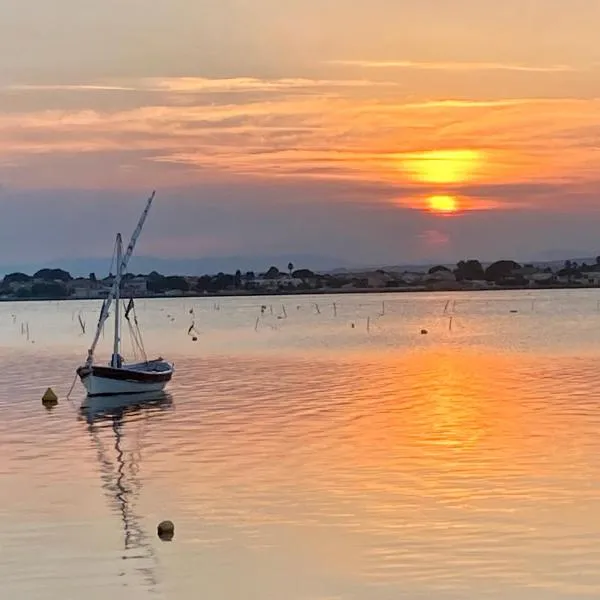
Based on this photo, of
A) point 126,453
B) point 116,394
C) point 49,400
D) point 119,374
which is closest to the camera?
point 126,453

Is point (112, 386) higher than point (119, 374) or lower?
lower

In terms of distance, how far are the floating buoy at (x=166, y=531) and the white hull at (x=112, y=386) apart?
26447 mm

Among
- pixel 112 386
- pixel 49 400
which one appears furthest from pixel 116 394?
pixel 49 400

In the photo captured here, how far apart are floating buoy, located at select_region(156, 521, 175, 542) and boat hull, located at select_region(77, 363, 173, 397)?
26390mm

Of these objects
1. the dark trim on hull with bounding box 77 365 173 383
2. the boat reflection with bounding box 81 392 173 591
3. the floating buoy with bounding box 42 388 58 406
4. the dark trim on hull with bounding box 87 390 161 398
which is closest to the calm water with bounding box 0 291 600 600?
the boat reflection with bounding box 81 392 173 591

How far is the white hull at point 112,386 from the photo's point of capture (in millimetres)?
46000

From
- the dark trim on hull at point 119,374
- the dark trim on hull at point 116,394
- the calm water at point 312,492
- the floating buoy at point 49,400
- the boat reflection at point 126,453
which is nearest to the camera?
the calm water at point 312,492

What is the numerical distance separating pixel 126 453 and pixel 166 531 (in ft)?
37.1

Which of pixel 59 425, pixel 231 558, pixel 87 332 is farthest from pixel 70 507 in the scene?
pixel 87 332

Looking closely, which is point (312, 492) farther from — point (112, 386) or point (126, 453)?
point (112, 386)

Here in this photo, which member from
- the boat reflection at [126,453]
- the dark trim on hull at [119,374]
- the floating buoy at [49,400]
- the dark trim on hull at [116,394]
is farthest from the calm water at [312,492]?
the dark trim on hull at [119,374]

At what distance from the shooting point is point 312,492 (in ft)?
76.7

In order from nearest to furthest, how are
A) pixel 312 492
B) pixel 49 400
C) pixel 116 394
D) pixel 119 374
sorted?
pixel 312 492 → pixel 49 400 → pixel 119 374 → pixel 116 394

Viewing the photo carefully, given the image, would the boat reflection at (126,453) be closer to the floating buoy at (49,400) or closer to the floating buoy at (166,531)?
the floating buoy at (166,531)
